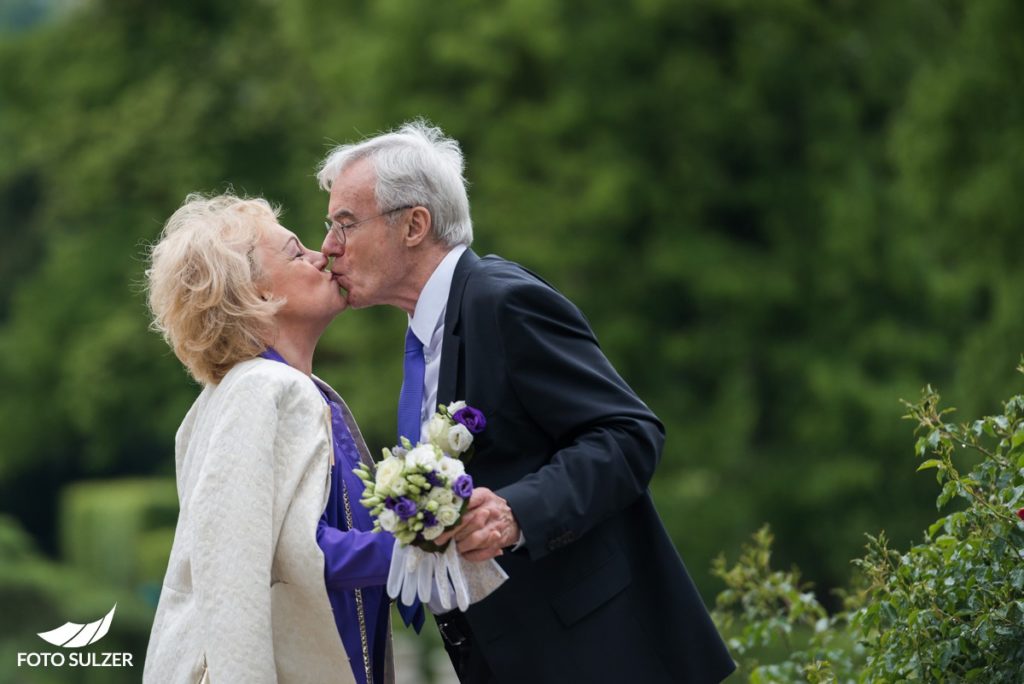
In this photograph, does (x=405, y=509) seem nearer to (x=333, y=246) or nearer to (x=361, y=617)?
(x=361, y=617)

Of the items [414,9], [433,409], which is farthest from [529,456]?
[414,9]

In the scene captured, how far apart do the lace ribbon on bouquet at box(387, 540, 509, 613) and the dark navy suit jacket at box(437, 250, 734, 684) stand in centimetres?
14

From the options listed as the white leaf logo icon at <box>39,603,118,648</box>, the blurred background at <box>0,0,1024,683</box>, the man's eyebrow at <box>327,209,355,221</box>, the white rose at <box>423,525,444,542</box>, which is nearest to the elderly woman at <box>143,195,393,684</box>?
the man's eyebrow at <box>327,209,355,221</box>

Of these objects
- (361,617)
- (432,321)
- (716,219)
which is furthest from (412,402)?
(716,219)

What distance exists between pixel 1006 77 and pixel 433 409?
999cm

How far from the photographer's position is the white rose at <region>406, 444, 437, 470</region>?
11.3ft

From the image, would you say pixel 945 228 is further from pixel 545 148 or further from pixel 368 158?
pixel 368 158

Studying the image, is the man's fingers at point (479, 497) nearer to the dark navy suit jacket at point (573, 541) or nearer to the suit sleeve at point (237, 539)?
the dark navy suit jacket at point (573, 541)

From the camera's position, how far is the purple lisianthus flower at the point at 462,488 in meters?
3.45

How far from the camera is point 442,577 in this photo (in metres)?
3.54

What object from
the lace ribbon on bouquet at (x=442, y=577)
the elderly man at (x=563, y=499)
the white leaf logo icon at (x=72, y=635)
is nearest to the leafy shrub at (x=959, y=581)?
the elderly man at (x=563, y=499)

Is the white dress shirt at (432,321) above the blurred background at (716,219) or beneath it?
beneath

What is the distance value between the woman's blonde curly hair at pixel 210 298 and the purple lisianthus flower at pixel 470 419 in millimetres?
728

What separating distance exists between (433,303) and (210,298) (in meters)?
0.61
